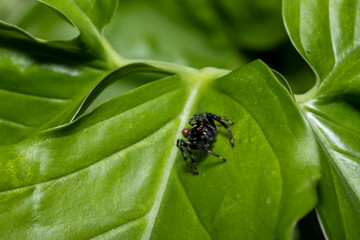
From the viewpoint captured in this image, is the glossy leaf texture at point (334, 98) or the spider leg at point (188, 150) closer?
the glossy leaf texture at point (334, 98)

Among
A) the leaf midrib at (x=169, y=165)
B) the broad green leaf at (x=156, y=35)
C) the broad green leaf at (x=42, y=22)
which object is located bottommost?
the leaf midrib at (x=169, y=165)

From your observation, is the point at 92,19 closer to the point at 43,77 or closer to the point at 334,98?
the point at 43,77

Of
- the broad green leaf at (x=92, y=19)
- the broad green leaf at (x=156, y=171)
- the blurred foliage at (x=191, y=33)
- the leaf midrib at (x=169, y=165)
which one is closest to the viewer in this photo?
the broad green leaf at (x=156, y=171)

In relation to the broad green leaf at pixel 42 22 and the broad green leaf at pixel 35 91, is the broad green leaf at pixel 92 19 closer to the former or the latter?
the broad green leaf at pixel 35 91

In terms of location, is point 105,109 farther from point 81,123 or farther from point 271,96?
point 271,96


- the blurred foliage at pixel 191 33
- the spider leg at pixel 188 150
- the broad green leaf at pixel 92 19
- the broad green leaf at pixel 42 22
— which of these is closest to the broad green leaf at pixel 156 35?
the blurred foliage at pixel 191 33

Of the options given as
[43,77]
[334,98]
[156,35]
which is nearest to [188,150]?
[334,98]

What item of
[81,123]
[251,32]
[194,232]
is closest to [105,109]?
[81,123]

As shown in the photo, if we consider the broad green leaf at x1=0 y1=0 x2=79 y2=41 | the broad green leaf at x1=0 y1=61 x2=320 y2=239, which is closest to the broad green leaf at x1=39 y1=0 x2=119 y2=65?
the broad green leaf at x1=0 y1=61 x2=320 y2=239
